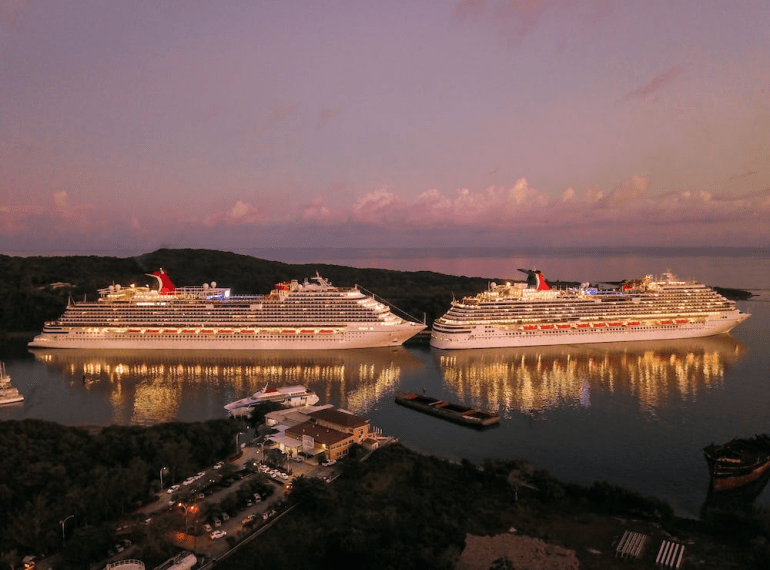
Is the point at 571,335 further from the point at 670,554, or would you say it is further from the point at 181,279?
the point at 181,279

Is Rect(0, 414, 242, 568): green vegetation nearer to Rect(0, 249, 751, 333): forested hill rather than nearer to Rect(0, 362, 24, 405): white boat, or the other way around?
Rect(0, 362, 24, 405): white boat

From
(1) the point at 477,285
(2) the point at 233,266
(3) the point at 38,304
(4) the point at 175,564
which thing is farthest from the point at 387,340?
(2) the point at 233,266

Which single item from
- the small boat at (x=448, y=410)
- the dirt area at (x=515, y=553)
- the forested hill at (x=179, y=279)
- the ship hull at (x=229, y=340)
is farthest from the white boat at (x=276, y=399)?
the forested hill at (x=179, y=279)

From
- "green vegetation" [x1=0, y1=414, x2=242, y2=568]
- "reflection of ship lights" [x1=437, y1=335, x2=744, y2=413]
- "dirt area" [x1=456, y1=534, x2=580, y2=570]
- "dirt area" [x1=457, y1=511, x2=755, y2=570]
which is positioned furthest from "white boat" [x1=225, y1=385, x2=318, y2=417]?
"dirt area" [x1=456, y1=534, x2=580, y2=570]

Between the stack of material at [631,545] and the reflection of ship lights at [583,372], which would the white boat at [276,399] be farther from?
the stack of material at [631,545]

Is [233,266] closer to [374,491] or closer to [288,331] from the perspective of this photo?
[288,331]

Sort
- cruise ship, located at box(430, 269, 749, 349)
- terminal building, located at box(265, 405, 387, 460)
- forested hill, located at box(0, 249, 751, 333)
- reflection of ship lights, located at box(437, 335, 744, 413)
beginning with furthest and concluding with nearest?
forested hill, located at box(0, 249, 751, 333) < cruise ship, located at box(430, 269, 749, 349) < reflection of ship lights, located at box(437, 335, 744, 413) < terminal building, located at box(265, 405, 387, 460)
